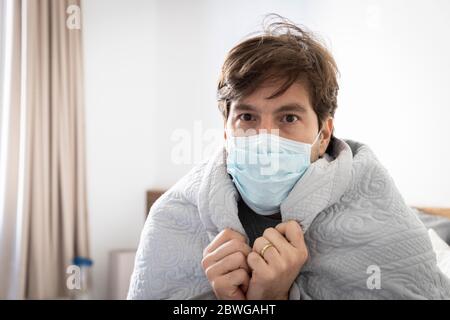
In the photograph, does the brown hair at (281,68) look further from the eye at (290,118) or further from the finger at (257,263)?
the finger at (257,263)

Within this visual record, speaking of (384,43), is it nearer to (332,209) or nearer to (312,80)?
(312,80)

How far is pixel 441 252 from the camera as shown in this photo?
3.38ft

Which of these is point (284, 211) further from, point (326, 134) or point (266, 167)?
point (326, 134)

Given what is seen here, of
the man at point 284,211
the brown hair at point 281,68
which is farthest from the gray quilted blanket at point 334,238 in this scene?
the brown hair at point 281,68

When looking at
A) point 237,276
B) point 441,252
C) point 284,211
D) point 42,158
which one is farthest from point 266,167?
point 42,158

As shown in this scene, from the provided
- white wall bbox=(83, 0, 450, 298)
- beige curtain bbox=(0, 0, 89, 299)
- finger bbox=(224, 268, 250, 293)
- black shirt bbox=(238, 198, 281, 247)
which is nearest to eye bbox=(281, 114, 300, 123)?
black shirt bbox=(238, 198, 281, 247)

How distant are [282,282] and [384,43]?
1.03 meters

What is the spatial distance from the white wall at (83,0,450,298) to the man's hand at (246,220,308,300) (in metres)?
0.74

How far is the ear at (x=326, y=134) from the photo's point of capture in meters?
0.81

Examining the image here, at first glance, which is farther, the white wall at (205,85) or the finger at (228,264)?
the white wall at (205,85)

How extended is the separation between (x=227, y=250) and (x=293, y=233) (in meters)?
0.10

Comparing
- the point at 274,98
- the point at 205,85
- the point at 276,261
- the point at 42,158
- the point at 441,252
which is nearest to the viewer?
the point at 276,261

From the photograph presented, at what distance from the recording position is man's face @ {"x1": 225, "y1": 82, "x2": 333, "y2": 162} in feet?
2.43

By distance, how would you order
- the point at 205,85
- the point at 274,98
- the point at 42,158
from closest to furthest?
the point at 274,98 → the point at 42,158 → the point at 205,85
